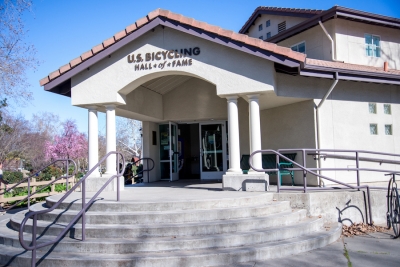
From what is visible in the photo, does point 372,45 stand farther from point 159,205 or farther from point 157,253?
point 157,253

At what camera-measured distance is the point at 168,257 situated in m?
5.35

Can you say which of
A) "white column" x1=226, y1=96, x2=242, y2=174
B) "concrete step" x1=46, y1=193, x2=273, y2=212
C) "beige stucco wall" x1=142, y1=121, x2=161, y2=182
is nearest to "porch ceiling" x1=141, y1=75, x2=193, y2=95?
"beige stucco wall" x1=142, y1=121, x2=161, y2=182

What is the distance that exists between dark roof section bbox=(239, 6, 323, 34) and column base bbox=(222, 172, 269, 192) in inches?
372

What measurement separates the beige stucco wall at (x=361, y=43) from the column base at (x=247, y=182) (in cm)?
642

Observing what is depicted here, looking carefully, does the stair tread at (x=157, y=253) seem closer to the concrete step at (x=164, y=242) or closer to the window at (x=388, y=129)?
the concrete step at (x=164, y=242)

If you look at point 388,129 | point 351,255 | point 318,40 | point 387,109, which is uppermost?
point 318,40

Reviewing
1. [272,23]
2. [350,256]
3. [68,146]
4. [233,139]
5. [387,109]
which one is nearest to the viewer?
[350,256]

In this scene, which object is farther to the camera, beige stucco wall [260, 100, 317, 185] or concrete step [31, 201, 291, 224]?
beige stucco wall [260, 100, 317, 185]

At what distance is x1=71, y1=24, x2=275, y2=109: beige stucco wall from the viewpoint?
888cm

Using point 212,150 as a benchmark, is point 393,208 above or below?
below

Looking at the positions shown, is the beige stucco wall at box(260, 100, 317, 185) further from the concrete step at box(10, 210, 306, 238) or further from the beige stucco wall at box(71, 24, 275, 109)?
the concrete step at box(10, 210, 306, 238)

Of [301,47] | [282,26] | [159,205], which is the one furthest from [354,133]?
[282,26]

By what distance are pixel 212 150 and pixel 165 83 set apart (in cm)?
316

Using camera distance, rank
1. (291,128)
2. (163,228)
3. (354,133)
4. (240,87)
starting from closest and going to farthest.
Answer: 1. (163,228)
2. (240,87)
3. (354,133)
4. (291,128)
